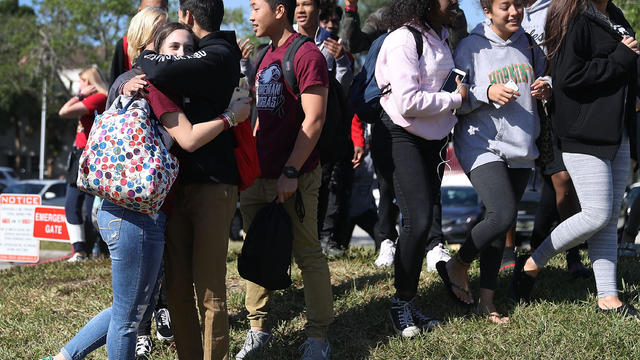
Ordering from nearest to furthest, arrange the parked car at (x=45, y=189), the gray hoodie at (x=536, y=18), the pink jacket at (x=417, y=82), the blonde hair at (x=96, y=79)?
the pink jacket at (x=417, y=82) < the gray hoodie at (x=536, y=18) < the blonde hair at (x=96, y=79) < the parked car at (x=45, y=189)

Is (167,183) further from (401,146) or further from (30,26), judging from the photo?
(30,26)

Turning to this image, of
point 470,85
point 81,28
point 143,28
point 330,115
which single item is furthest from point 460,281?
point 81,28

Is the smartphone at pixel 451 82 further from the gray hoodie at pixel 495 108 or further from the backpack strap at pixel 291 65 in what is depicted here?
the backpack strap at pixel 291 65

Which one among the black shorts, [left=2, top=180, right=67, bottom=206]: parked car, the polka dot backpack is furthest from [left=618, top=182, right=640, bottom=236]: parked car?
[left=2, top=180, right=67, bottom=206]: parked car

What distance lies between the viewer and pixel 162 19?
11.9 feet

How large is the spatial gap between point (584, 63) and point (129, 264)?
282 cm

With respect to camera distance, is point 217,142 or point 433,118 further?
point 433,118

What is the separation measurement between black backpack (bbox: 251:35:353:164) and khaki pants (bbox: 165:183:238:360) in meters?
0.76

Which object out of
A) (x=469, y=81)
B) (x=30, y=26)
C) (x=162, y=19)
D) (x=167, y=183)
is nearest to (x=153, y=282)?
(x=167, y=183)

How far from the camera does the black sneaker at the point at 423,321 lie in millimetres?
4069

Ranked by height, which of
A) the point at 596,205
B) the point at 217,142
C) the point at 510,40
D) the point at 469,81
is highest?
the point at 510,40

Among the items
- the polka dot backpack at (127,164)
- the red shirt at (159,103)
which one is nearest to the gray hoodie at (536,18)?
the red shirt at (159,103)

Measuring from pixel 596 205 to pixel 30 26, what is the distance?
43.4m

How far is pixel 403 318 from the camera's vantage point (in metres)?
4.04
